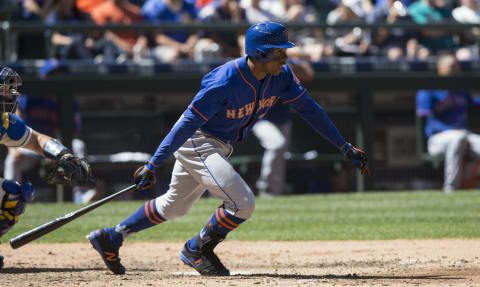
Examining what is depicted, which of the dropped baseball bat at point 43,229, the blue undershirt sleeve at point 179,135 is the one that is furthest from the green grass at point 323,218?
the blue undershirt sleeve at point 179,135

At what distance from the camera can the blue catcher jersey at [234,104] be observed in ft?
15.3

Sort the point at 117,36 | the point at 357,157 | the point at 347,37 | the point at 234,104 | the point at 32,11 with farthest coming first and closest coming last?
1. the point at 347,37
2. the point at 117,36
3. the point at 32,11
4. the point at 357,157
5. the point at 234,104

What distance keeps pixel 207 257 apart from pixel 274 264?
75 centimetres

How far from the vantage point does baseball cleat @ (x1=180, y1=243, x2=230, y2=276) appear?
5.09 metres

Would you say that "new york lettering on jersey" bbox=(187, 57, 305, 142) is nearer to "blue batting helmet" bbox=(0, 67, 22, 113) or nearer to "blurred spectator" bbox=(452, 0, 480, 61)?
"blue batting helmet" bbox=(0, 67, 22, 113)

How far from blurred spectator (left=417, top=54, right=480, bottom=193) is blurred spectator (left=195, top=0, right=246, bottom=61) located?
8.79 feet

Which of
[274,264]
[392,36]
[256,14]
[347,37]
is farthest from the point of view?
[392,36]

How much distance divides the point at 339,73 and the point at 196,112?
20.9 ft

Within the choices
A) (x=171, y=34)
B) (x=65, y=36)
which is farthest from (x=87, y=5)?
(x=171, y=34)

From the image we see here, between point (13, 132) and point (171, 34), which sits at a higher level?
point (171, 34)

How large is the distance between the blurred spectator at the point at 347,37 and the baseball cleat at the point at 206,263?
633cm

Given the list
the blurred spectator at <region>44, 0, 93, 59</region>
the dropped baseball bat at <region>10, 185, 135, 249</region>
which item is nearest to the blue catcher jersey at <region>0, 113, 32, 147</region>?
the dropped baseball bat at <region>10, 185, 135, 249</region>

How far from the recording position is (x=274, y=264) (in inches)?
225

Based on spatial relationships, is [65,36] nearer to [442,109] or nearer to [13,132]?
[442,109]
